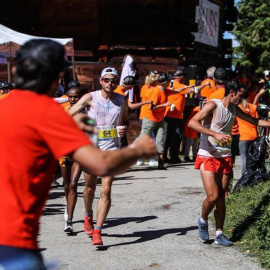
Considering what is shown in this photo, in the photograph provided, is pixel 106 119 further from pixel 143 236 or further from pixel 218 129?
pixel 143 236

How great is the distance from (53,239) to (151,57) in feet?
33.6

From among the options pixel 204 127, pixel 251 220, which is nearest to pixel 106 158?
pixel 204 127

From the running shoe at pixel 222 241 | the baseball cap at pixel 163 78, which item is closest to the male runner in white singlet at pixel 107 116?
the running shoe at pixel 222 241

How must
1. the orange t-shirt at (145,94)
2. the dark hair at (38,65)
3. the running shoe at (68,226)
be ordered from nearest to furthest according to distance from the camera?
the dark hair at (38,65) → the running shoe at (68,226) → the orange t-shirt at (145,94)

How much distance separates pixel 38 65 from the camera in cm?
324

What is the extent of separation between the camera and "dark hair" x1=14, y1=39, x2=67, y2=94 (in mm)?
3244

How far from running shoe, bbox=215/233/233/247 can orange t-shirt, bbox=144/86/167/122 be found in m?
6.87

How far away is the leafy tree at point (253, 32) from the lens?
5722 centimetres

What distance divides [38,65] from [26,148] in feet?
1.33

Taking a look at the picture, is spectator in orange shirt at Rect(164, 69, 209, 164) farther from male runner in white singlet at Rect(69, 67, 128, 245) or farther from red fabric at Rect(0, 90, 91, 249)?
red fabric at Rect(0, 90, 91, 249)

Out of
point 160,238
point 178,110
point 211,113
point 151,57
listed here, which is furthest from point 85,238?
point 151,57

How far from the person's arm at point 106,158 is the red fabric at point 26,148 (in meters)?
0.04

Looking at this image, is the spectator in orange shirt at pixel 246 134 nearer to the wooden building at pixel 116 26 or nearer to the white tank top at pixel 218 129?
the white tank top at pixel 218 129

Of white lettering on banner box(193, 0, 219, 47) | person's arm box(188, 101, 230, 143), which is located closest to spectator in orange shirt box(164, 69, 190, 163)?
white lettering on banner box(193, 0, 219, 47)
